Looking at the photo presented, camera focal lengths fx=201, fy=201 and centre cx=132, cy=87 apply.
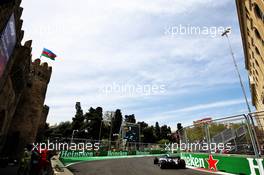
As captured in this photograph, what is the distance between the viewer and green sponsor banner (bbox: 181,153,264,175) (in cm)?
738

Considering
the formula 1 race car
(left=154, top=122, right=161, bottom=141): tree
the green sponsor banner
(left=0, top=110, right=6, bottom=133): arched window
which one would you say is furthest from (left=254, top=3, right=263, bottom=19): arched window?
(left=154, top=122, right=161, bottom=141): tree

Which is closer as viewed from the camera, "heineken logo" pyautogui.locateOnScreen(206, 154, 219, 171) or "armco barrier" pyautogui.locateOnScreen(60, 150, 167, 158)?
"heineken logo" pyautogui.locateOnScreen(206, 154, 219, 171)

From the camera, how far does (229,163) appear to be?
30.4 ft

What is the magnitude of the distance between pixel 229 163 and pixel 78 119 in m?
82.7

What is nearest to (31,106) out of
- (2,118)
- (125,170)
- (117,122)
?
(2,118)

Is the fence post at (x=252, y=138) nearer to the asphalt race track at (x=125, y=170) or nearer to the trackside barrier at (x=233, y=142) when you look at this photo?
the trackside barrier at (x=233, y=142)

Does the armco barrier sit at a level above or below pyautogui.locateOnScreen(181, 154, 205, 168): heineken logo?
below

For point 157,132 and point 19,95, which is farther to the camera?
point 157,132

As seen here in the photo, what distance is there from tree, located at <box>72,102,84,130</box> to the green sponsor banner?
77.1 metres

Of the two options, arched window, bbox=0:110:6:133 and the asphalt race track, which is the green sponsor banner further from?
arched window, bbox=0:110:6:133

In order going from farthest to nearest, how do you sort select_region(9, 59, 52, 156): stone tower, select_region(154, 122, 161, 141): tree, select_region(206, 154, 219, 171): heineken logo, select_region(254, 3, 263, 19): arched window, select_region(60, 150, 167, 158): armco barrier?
select_region(154, 122, 161, 141): tree
select_region(9, 59, 52, 156): stone tower
select_region(60, 150, 167, 158): armco barrier
select_region(254, 3, 263, 19): arched window
select_region(206, 154, 219, 171): heineken logo

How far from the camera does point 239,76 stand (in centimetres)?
2905

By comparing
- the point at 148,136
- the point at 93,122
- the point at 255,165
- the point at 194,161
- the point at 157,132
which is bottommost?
the point at 194,161

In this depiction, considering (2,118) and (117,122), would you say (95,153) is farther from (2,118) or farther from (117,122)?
(117,122)
